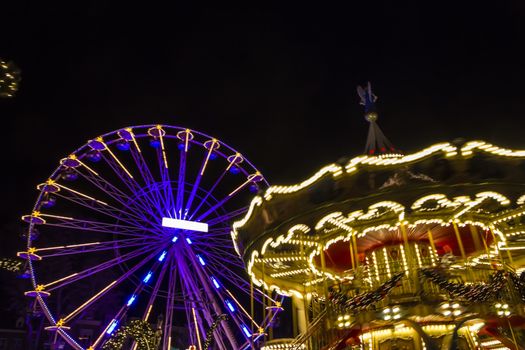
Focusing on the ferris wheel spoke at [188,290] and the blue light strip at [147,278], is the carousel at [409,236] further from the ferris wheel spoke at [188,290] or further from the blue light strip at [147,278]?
the blue light strip at [147,278]

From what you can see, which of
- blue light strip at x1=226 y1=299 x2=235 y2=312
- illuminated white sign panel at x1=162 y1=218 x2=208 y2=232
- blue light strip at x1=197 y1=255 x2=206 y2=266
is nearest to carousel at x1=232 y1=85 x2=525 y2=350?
illuminated white sign panel at x1=162 y1=218 x2=208 y2=232

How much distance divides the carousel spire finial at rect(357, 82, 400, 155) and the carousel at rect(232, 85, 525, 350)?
3.38m

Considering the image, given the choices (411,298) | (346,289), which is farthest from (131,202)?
(411,298)

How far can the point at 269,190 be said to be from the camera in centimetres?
905

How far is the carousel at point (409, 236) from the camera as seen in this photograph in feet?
25.5

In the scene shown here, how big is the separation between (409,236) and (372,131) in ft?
15.5

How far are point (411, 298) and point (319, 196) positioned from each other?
7.96 feet

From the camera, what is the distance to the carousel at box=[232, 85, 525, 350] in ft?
25.5

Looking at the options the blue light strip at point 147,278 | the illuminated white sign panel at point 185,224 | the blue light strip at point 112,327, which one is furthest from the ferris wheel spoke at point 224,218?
the blue light strip at point 112,327

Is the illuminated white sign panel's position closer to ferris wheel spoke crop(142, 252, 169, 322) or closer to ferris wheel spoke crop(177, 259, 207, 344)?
ferris wheel spoke crop(177, 259, 207, 344)

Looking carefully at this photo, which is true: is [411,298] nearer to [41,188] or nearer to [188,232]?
[188,232]

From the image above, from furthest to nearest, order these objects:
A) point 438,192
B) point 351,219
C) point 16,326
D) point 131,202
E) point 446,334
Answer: point 16,326 → point 131,202 → point 351,219 → point 446,334 → point 438,192

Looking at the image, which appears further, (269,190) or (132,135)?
(132,135)

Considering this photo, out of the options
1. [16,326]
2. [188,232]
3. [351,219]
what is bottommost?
[16,326]
